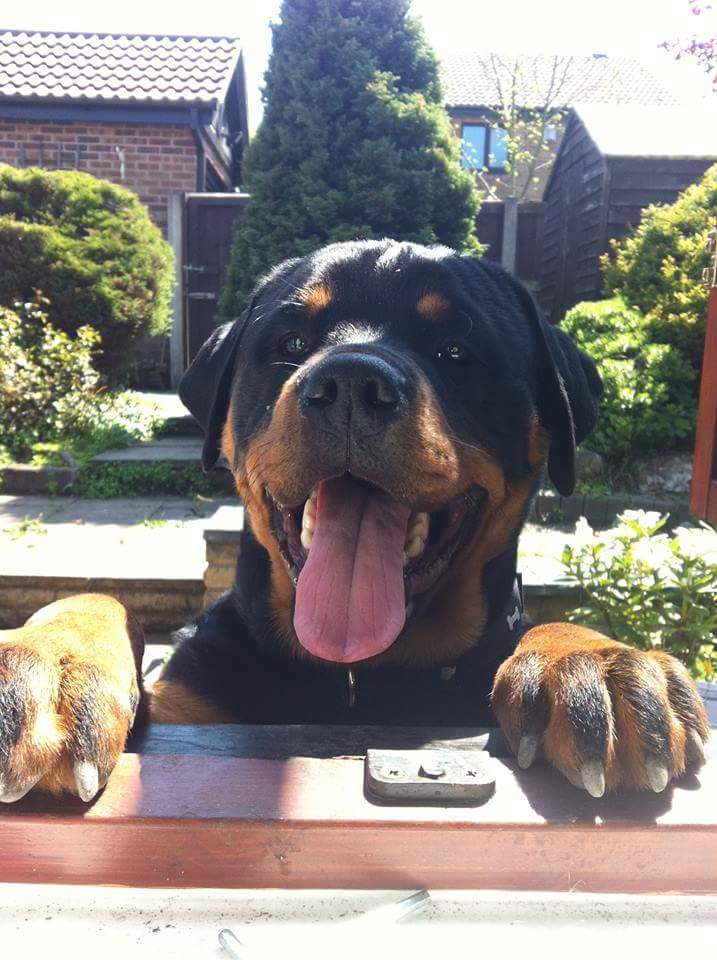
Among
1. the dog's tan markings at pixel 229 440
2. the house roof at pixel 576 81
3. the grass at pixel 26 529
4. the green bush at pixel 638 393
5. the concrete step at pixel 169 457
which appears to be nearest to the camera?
the dog's tan markings at pixel 229 440

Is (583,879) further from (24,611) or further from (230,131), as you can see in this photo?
(230,131)

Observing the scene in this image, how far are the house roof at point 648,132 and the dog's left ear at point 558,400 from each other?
8579 millimetres

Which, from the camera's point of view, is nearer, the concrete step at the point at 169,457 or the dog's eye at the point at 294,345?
the dog's eye at the point at 294,345

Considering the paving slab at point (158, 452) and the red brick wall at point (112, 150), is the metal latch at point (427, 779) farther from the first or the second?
the red brick wall at point (112, 150)

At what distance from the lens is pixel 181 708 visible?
6.25 feet

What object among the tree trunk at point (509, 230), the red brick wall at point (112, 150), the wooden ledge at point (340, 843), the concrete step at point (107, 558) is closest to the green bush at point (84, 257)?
the concrete step at point (107, 558)

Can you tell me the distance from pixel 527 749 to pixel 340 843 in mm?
362

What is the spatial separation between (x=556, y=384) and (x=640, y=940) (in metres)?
1.43

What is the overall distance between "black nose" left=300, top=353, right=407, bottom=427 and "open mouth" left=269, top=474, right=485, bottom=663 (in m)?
0.25

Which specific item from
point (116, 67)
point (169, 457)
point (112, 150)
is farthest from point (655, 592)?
point (116, 67)

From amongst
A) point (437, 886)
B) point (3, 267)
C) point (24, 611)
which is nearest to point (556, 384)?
point (437, 886)

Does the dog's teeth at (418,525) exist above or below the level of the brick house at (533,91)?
below

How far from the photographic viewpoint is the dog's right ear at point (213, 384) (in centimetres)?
237

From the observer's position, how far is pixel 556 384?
7.14ft
